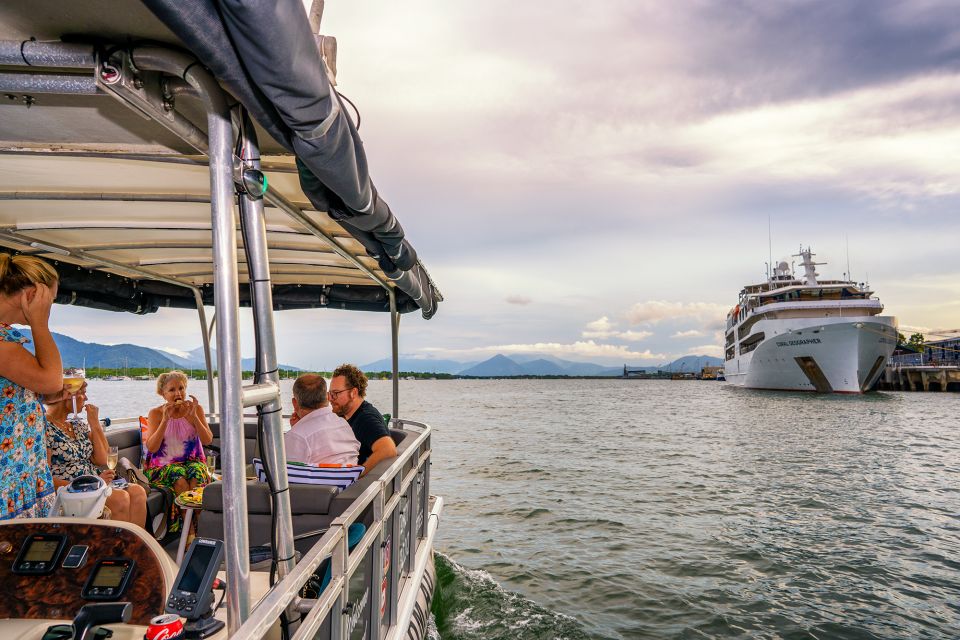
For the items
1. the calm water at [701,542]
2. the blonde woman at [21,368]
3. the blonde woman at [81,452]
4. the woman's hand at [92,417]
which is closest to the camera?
the blonde woman at [21,368]

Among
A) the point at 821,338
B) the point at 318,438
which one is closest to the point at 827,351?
the point at 821,338

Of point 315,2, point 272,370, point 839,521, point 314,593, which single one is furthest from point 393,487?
point 839,521

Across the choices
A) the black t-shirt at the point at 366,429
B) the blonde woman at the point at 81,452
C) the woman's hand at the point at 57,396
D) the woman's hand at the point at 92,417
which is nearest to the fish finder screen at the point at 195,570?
the blonde woman at the point at 81,452

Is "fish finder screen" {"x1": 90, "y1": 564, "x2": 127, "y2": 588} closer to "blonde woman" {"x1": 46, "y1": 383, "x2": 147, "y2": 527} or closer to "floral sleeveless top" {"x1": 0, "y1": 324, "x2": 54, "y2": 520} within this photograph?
"floral sleeveless top" {"x1": 0, "y1": 324, "x2": 54, "y2": 520}

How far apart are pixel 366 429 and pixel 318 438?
64 centimetres

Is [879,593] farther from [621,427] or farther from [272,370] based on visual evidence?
[621,427]

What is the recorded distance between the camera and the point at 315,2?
205 centimetres

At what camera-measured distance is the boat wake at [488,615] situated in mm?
5770

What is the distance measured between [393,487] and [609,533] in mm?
6731

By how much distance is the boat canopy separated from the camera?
1307mm

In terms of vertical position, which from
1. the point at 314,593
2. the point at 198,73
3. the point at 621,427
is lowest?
the point at 621,427

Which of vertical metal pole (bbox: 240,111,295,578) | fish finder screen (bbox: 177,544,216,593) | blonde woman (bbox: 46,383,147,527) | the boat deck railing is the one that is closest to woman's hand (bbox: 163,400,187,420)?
blonde woman (bbox: 46,383,147,527)

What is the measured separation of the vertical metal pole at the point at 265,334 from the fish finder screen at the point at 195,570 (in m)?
0.27

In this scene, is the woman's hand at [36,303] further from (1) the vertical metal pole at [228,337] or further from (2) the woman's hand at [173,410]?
(2) the woman's hand at [173,410]
